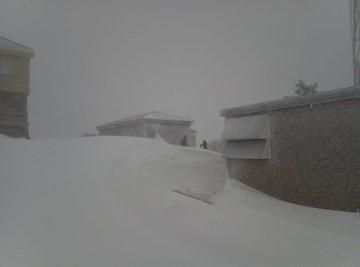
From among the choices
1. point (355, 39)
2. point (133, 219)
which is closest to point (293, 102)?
point (355, 39)

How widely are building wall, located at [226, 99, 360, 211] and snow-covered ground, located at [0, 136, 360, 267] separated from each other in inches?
15.6

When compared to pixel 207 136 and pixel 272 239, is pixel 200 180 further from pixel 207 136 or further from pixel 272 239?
pixel 207 136

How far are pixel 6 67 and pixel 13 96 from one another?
0.82 m

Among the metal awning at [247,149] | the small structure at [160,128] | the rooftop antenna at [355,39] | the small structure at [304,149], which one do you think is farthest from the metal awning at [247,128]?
the small structure at [160,128]

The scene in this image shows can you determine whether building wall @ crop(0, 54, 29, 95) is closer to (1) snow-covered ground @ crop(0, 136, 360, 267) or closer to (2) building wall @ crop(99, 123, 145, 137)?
(1) snow-covered ground @ crop(0, 136, 360, 267)

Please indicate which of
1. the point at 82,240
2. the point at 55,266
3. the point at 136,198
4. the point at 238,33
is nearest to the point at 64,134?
the point at 136,198

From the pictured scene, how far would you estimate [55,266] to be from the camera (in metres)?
4.70

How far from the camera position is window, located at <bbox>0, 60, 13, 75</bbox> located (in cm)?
856

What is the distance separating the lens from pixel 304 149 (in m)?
9.02

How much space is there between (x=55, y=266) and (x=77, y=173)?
3108 mm

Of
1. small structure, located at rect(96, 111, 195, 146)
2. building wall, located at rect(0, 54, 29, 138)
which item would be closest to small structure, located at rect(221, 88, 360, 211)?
building wall, located at rect(0, 54, 29, 138)

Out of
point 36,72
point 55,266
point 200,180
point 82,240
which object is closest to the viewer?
point 55,266

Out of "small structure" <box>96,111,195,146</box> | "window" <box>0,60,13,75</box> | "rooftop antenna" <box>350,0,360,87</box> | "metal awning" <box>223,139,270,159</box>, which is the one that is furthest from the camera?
"small structure" <box>96,111,195,146</box>

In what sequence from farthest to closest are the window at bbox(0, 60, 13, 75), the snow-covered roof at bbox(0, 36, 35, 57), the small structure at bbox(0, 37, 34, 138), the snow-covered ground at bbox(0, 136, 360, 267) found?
the window at bbox(0, 60, 13, 75) → the small structure at bbox(0, 37, 34, 138) → the snow-covered roof at bbox(0, 36, 35, 57) → the snow-covered ground at bbox(0, 136, 360, 267)
